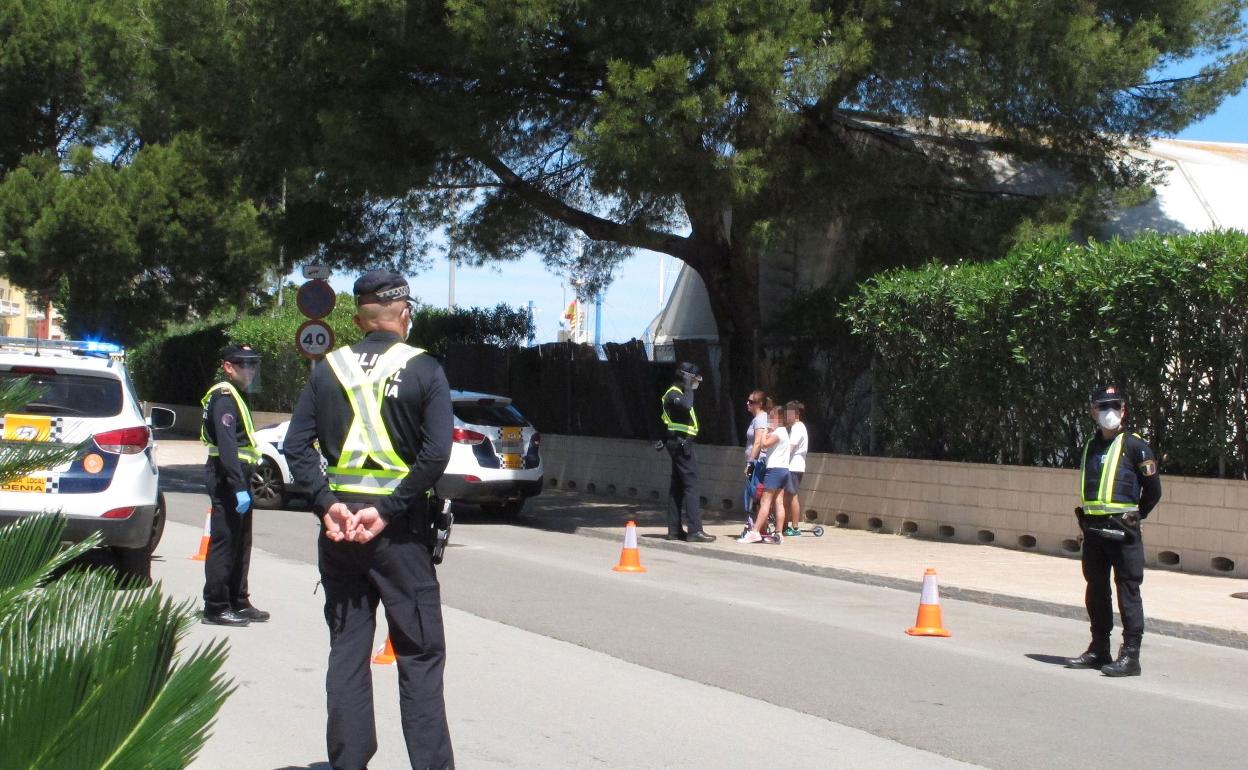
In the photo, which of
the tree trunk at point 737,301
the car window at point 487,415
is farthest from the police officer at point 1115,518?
the tree trunk at point 737,301

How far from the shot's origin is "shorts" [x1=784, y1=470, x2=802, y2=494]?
51.5 ft

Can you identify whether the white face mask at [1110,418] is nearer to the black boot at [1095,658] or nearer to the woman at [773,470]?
the black boot at [1095,658]

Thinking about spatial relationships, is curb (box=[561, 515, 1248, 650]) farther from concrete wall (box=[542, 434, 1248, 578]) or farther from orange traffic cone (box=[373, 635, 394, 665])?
orange traffic cone (box=[373, 635, 394, 665])

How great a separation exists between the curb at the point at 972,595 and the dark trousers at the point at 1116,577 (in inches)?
52.8

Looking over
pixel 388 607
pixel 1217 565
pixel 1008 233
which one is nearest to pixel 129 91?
pixel 1008 233

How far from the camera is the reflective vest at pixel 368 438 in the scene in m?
4.78

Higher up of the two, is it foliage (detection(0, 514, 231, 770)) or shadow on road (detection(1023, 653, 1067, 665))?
foliage (detection(0, 514, 231, 770))

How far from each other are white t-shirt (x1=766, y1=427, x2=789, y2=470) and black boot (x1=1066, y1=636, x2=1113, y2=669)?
683cm

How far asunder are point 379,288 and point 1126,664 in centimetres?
567

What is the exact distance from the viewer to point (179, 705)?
75.7 inches

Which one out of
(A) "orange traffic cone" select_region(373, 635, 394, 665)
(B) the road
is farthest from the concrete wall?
(A) "orange traffic cone" select_region(373, 635, 394, 665)

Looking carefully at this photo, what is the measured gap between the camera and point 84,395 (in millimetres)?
9688

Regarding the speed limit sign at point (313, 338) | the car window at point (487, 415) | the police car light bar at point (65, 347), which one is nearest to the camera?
the police car light bar at point (65, 347)

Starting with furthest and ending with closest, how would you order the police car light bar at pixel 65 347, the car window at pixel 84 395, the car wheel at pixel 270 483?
1. the car wheel at pixel 270 483
2. the police car light bar at pixel 65 347
3. the car window at pixel 84 395
